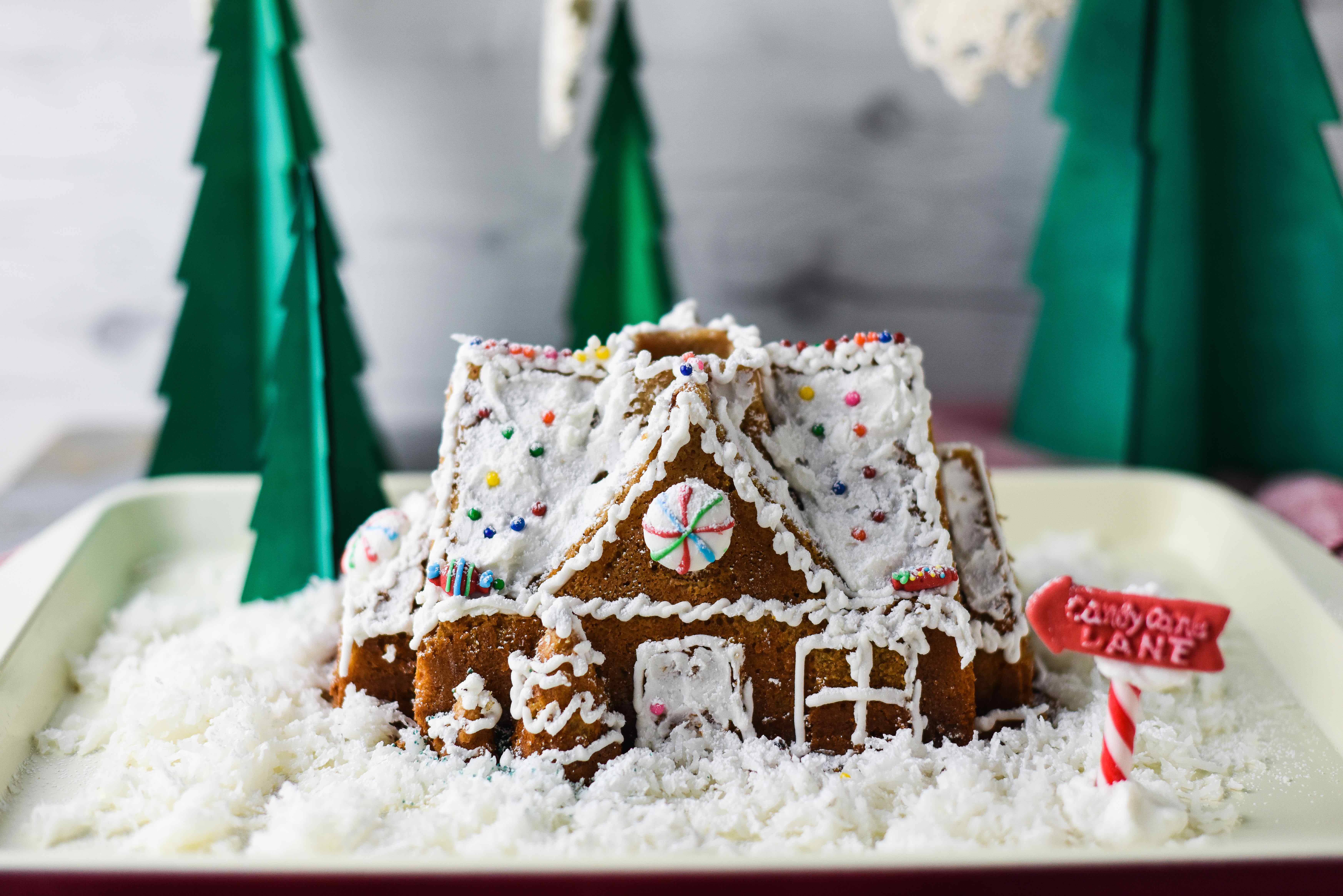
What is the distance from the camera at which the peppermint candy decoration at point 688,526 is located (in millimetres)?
1385

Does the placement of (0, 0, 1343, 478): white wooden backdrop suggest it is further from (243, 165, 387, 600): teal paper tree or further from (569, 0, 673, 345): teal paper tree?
(243, 165, 387, 600): teal paper tree

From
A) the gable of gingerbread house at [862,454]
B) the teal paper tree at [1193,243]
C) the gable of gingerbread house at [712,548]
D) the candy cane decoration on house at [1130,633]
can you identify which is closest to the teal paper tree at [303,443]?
the gable of gingerbread house at [712,548]

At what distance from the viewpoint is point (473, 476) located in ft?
4.92

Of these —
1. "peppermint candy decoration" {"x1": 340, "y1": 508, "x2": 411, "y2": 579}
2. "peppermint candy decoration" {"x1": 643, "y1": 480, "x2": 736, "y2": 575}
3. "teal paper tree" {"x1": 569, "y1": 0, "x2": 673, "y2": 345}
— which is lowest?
"peppermint candy decoration" {"x1": 340, "y1": 508, "x2": 411, "y2": 579}

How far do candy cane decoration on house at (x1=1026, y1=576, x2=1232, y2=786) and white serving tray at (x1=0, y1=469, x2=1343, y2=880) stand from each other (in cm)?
18

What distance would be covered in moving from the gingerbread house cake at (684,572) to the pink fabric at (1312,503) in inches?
41.2

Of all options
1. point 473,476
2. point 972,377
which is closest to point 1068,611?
point 473,476

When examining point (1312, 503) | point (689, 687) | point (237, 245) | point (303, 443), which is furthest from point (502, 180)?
point (1312, 503)

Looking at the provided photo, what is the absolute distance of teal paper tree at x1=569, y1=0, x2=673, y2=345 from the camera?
248 centimetres

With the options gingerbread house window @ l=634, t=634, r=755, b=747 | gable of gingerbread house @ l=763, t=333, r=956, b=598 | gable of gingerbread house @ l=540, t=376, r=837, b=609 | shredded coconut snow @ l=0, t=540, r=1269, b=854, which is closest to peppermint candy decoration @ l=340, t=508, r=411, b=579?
shredded coconut snow @ l=0, t=540, r=1269, b=854

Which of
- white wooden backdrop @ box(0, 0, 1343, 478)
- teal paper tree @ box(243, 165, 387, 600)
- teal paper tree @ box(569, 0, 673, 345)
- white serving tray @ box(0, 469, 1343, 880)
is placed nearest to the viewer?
white serving tray @ box(0, 469, 1343, 880)

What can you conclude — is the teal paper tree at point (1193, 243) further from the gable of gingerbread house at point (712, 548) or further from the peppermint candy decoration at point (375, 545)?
the peppermint candy decoration at point (375, 545)

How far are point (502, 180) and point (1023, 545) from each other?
4.85 ft

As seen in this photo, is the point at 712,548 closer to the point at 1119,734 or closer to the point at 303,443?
the point at 1119,734
